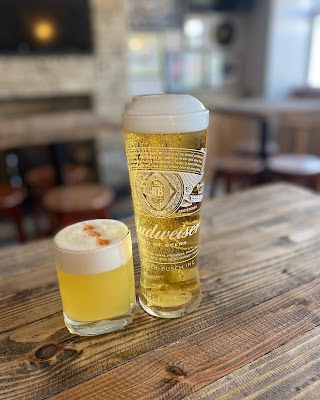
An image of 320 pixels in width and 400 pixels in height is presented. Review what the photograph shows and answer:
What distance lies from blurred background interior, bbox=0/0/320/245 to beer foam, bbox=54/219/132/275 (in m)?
1.21

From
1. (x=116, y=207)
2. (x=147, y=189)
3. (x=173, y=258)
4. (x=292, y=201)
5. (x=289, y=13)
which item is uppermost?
(x=289, y=13)

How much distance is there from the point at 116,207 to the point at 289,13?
3071mm

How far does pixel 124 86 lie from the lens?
355 cm

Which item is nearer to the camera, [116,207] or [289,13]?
[116,207]

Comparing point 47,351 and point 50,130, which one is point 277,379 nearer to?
point 47,351

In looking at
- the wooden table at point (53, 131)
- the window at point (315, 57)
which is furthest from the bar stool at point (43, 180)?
the window at point (315, 57)

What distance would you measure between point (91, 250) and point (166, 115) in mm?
206

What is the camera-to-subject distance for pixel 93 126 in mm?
2037

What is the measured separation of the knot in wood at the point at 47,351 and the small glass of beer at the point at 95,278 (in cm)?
4

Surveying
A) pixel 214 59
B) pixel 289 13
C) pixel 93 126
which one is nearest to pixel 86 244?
pixel 93 126

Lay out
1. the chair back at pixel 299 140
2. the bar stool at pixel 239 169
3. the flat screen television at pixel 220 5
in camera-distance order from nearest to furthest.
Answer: the bar stool at pixel 239 169, the chair back at pixel 299 140, the flat screen television at pixel 220 5

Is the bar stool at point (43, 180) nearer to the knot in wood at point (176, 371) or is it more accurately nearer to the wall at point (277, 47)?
the knot in wood at point (176, 371)

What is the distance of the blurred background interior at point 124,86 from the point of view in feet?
7.17

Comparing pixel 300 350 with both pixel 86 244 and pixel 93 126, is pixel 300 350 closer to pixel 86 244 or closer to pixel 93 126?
pixel 86 244
